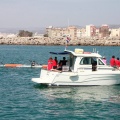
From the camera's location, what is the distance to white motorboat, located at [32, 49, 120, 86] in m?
26.8

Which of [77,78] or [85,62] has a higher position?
[85,62]

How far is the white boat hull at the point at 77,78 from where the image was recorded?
26781 millimetres

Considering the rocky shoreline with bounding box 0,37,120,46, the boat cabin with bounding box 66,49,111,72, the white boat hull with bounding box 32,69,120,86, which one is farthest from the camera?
the rocky shoreline with bounding box 0,37,120,46

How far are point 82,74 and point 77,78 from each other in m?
0.40

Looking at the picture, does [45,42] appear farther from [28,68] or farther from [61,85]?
[61,85]

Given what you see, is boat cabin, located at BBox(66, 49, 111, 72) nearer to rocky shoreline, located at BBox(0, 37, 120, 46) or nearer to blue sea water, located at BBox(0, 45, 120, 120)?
blue sea water, located at BBox(0, 45, 120, 120)

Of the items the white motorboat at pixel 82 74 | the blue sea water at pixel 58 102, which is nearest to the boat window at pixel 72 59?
the white motorboat at pixel 82 74

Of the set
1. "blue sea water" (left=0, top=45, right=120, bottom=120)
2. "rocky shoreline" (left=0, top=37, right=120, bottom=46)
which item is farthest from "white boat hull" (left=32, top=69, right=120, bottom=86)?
"rocky shoreline" (left=0, top=37, right=120, bottom=46)

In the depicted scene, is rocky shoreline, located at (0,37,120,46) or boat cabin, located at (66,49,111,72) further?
rocky shoreline, located at (0,37,120,46)

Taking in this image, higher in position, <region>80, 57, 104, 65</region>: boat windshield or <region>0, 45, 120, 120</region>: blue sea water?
<region>80, 57, 104, 65</region>: boat windshield

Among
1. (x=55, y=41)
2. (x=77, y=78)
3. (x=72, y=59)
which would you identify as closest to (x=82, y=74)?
(x=77, y=78)

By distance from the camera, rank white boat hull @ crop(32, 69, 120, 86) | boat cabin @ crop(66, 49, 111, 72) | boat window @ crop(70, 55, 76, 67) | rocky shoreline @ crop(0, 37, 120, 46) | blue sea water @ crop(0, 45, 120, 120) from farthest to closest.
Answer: rocky shoreline @ crop(0, 37, 120, 46) < boat window @ crop(70, 55, 76, 67) < boat cabin @ crop(66, 49, 111, 72) < white boat hull @ crop(32, 69, 120, 86) < blue sea water @ crop(0, 45, 120, 120)

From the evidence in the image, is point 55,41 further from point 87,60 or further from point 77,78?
point 77,78

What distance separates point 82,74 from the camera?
26.9m
